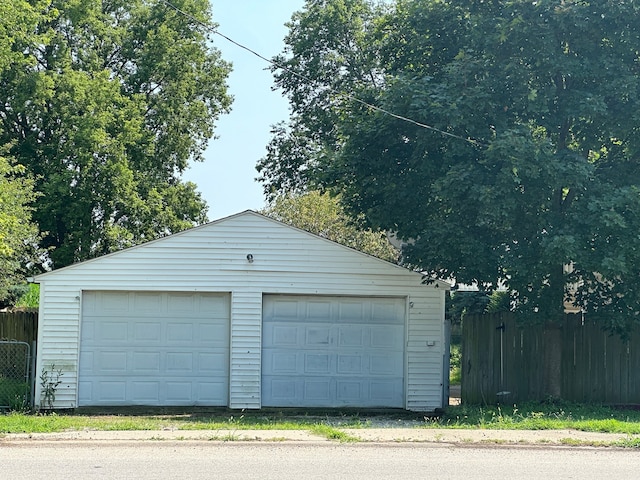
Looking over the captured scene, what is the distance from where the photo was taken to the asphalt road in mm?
9164

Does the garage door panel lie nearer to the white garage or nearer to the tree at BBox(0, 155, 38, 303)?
the white garage

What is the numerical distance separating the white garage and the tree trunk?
7.15ft

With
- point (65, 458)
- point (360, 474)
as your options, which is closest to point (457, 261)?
point (360, 474)

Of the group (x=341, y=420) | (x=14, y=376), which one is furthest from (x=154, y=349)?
(x=14, y=376)

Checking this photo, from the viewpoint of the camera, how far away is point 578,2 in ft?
48.5

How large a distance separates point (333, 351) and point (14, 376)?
7474 millimetres

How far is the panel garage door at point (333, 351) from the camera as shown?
16203 millimetres

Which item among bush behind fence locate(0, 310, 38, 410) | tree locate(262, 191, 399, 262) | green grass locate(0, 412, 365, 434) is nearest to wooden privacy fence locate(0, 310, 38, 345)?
bush behind fence locate(0, 310, 38, 410)

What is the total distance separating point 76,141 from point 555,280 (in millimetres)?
17547

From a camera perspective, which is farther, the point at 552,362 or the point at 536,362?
the point at 536,362

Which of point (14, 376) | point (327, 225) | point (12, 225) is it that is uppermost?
point (327, 225)

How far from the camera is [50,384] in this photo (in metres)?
15.5

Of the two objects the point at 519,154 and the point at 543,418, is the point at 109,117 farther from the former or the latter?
the point at 543,418

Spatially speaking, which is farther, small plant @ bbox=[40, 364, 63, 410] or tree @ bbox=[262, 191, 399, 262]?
tree @ bbox=[262, 191, 399, 262]
